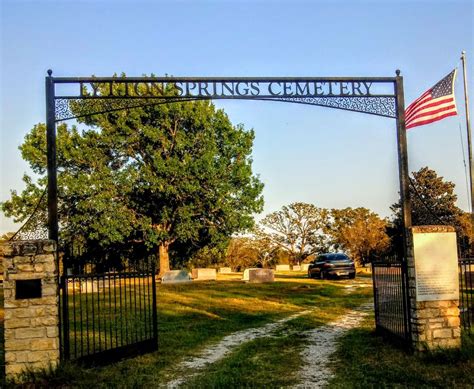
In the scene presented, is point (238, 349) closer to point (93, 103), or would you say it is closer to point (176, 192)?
point (93, 103)

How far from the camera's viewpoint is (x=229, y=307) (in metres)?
17.7

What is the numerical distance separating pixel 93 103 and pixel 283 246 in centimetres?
5206

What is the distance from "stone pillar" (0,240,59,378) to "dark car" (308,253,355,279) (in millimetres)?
24085

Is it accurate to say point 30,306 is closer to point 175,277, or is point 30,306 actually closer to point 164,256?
point 175,277

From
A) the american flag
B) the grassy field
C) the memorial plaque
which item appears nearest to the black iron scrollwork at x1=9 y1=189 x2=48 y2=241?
the grassy field

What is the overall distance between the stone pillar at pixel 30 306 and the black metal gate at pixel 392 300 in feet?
19.6

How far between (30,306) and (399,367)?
5.83 m

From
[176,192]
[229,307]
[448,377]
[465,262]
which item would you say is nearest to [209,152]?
[176,192]

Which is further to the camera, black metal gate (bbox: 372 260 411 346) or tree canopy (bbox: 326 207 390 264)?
tree canopy (bbox: 326 207 390 264)

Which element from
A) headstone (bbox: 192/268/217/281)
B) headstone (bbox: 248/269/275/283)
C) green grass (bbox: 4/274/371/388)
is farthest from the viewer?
headstone (bbox: 192/268/217/281)

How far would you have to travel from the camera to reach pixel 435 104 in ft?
33.0

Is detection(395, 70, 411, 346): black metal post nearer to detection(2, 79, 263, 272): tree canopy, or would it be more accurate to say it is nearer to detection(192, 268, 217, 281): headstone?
detection(2, 79, 263, 272): tree canopy

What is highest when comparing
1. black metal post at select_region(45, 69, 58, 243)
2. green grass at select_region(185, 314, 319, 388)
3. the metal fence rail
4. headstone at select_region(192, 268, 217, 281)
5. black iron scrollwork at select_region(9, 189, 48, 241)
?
black metal post at select_region(45, 69, 58, 243)

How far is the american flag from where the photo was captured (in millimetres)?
9961
